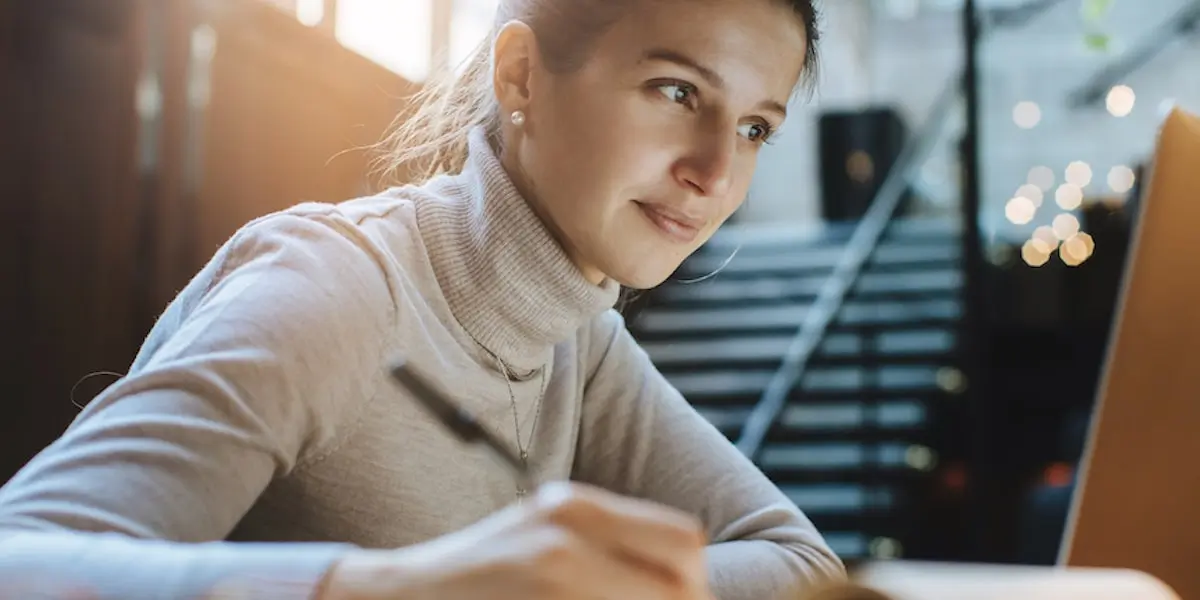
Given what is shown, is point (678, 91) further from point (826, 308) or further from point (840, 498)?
point (840, 498)

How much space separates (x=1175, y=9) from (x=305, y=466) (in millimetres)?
7896

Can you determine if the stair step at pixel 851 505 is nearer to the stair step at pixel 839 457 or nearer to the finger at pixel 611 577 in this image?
the stair step at pixel 839 457

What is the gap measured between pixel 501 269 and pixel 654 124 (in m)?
0.18

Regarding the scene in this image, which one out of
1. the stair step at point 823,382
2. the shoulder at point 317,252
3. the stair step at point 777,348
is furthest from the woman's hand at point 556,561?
the stair step at point 777,348

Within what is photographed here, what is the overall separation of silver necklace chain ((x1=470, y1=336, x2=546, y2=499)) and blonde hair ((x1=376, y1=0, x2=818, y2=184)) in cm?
22

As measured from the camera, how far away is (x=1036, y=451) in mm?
5645

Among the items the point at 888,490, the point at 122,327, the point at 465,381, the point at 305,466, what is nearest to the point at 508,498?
the point at 465,381

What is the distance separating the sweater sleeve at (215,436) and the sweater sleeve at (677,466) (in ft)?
1.25

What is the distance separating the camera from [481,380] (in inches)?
36.0

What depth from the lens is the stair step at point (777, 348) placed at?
17.5 feet

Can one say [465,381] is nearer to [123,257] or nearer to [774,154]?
[123,257]

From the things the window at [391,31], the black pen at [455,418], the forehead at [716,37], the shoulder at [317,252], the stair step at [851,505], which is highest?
the window at [391,31]

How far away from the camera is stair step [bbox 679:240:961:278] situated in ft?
20.1

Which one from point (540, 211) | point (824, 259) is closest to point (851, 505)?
point (824, 259)
